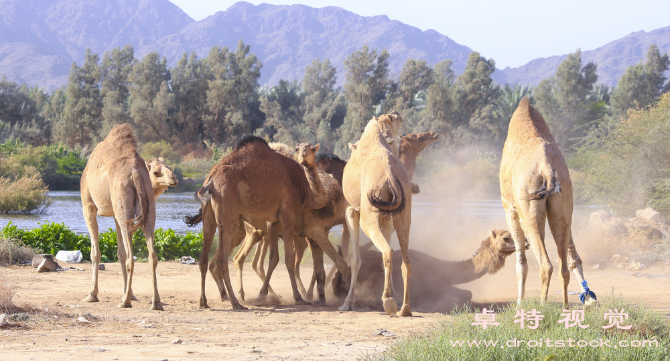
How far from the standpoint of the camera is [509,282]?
11.6 metres

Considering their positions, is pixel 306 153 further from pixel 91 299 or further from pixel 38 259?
pixel 38 259

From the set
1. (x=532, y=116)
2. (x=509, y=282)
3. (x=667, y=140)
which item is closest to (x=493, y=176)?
(x=667, y=140)

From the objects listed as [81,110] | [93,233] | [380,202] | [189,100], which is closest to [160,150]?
[189,100]

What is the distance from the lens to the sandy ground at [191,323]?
18.2 ft

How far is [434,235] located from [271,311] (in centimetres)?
896

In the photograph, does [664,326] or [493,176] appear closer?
[664,326]

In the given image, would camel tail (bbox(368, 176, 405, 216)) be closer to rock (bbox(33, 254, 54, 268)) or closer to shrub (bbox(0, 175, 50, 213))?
rock (bbox(33, 254, 54, 268))

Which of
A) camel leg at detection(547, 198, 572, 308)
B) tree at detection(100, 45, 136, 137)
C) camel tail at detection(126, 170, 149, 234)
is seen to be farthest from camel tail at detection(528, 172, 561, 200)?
tree at detection(100, 45, 136, 137)

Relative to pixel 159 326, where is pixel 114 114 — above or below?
above

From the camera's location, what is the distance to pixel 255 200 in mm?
8781

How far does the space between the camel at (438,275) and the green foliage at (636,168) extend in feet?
32.6

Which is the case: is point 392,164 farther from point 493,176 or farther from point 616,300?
point 493,176

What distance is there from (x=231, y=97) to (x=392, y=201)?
5493 centimetres

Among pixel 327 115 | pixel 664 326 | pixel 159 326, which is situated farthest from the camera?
pixel 327 115
